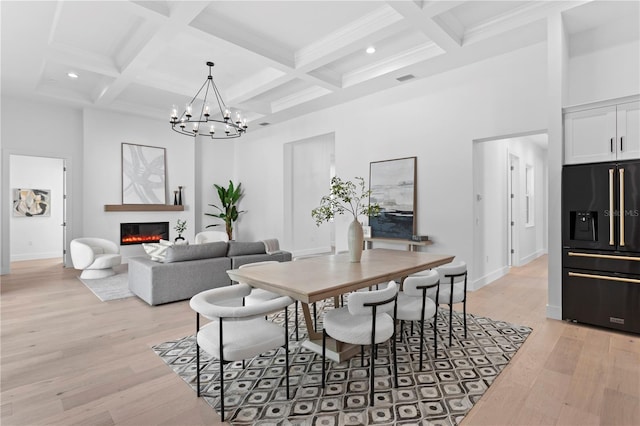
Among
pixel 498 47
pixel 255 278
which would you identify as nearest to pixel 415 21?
pixel 498 47

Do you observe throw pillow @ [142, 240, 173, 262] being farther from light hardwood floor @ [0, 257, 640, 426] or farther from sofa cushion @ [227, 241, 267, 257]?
sofa cushion @ [227, 241, 267, 257]

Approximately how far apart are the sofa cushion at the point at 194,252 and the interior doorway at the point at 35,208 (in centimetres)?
540

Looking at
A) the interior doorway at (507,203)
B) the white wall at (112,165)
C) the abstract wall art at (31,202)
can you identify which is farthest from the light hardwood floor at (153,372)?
the abstract wall art at (31,202)

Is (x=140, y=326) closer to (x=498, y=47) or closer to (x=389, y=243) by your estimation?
(x=389, y=243)

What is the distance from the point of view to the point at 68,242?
6.42m

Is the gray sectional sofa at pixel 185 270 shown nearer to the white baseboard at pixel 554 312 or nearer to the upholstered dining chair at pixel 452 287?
the upholstered dining chair at pixel 452 287

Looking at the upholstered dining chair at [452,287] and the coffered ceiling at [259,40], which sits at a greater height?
the coffered ceiling at [259,40]

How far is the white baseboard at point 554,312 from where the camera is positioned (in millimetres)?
3449

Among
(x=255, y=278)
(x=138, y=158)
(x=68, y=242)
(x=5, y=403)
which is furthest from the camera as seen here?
(x=138, y=158)

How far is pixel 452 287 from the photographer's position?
8.94 feet

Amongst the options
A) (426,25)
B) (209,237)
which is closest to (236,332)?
(426,25)

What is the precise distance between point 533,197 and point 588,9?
5.08 m

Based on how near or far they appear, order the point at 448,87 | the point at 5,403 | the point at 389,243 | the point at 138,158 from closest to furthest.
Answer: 1. the point at 5,403
2. the point at 448,87
3. the point at 389,243
4. the point at 138,158

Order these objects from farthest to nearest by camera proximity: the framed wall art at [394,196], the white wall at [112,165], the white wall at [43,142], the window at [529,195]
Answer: the window at [529,195]
the white wall at [112,165]
the white wall at [43,142]
the framed wall art at [394,196]
